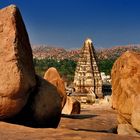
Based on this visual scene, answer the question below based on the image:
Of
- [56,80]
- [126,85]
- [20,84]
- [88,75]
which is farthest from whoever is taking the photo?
[88,75]

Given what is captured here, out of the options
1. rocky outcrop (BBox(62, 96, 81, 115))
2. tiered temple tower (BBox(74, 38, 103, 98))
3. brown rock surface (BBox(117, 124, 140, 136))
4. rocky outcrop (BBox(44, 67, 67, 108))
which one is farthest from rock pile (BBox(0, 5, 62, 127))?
tiered temple tower (BBox(74, 38, 103, 98))

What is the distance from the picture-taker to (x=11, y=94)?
746 cm

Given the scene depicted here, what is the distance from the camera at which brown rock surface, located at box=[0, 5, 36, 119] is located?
7.47 meters

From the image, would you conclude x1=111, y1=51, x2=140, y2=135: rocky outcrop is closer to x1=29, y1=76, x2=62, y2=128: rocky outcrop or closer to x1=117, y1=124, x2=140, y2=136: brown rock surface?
x1=117, y1=124, x2=140, y2=136: brown rock surface

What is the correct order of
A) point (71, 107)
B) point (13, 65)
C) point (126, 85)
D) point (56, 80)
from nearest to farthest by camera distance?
point (13, 65) < point (126, 85) < point (71, 107) < point (56, 80)

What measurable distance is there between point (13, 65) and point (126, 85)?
248cm

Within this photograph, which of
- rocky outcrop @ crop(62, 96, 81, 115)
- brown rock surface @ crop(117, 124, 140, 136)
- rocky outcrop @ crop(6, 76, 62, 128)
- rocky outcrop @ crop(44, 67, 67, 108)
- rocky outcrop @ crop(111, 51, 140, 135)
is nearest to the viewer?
brown rock surface @ crop(117, 124, 140, 136)

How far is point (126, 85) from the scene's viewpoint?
8609 millimetres

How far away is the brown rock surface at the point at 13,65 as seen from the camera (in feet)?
24.5

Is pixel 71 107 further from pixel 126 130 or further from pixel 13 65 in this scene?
pixel 13 65

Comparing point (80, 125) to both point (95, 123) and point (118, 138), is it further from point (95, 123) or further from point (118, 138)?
point (118, 138)

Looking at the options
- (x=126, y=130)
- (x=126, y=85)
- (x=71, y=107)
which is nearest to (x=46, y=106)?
(x=126, y=130)

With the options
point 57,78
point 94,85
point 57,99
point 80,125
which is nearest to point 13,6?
point 57,99

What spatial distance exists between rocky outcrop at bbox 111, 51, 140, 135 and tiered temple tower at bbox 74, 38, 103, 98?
25.7 meters
